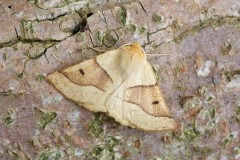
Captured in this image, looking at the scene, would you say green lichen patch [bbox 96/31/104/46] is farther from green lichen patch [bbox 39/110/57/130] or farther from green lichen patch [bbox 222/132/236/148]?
green lichen patch [bbox 222/132/236/148]

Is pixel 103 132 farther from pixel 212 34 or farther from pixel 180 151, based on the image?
pixel 212 34

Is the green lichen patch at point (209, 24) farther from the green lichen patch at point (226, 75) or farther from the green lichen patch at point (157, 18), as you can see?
the green lichen patch at point (226, 75)

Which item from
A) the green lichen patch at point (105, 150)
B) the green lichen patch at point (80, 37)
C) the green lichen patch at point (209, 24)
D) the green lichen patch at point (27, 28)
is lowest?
the green lichen patch at point (105, 150)

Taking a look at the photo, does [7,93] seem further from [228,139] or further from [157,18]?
[228,139]

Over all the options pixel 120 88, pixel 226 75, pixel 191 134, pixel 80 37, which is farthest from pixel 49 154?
pixel 226 75

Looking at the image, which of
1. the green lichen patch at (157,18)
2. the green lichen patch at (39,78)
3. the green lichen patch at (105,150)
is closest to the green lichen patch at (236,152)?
the green lichen patch at (105,150)

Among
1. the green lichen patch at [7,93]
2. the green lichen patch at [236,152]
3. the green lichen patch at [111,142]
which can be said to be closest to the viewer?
the green lichen patch at [7,93]

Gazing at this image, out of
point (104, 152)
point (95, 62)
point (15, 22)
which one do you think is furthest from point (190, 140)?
point (15, 22)
